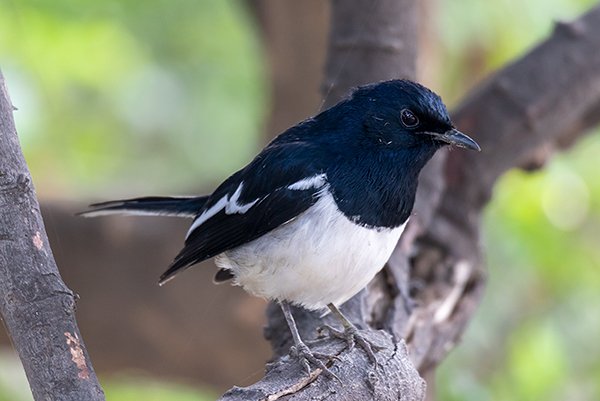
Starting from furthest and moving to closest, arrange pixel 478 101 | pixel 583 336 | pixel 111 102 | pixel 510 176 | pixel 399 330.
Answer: pixel 111 102 → pixel 510 176 → pixel 583 336 → pixel 478 101 → pixel 399 330

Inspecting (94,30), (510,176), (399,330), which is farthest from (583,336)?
(94,30)

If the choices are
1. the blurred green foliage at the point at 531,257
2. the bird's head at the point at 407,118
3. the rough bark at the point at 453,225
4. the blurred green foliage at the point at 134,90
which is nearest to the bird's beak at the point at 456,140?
the bird's head at the point at 407,118

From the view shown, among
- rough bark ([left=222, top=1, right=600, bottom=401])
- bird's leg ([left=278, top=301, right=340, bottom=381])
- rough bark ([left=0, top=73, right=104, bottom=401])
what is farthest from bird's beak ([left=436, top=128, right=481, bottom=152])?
rough bark ([left=0, top=73, right=104, bottom=401])

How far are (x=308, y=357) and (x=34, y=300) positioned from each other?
69 centimetres

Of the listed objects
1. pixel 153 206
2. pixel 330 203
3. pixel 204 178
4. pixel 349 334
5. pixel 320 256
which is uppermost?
pixel 204 178

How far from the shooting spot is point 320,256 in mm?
2586

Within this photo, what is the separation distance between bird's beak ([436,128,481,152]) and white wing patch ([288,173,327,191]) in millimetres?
340

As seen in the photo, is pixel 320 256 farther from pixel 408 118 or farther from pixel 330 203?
pixel 408 118

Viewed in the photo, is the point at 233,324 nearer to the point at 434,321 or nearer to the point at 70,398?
the point at 434,321

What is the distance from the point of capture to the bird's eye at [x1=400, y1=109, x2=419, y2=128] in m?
2.75

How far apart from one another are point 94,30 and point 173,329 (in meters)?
1.56

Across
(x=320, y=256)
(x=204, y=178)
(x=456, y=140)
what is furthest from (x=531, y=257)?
(x=320, y=256)

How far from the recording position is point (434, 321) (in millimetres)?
3145

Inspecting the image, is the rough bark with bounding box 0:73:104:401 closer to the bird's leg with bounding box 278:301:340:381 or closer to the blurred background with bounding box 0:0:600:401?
the bird's leg with bounding box 278:301:340:381
